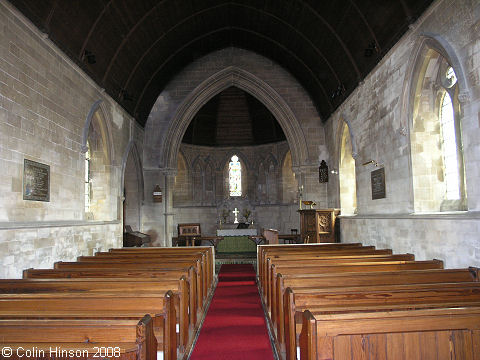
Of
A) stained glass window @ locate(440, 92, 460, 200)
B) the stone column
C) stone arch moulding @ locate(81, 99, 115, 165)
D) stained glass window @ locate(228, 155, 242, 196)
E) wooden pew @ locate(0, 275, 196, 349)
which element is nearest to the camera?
wooden pew @ locate(0, 275, 196, 349)

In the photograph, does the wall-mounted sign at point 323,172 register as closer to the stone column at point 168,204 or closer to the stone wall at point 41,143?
the stone column at point 168,204

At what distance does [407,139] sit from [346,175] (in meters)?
5.34

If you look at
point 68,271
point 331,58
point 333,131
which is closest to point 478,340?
point 68,271

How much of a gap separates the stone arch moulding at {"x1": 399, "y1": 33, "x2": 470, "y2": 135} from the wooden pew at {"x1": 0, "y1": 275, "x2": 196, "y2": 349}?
186 inches

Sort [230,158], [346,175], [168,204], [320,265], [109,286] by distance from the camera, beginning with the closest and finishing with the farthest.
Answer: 1. [109,286]
2. [320,265]
3. [346,175]
4. [168,204]
5. [230,158]

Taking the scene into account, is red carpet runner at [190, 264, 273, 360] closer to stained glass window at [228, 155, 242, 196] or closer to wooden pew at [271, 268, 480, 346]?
wooden pew at [271, 268, 480, 346]

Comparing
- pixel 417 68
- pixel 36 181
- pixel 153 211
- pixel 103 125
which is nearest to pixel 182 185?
pixel 153 211

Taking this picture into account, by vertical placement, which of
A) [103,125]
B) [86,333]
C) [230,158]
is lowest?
[86,333]

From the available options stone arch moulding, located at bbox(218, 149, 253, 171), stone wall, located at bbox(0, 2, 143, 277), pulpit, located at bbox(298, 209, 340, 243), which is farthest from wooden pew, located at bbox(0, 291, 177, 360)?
stone arch moulding, located at bbox(218, 149, 253, 171)

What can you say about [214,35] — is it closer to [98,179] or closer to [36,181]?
[98,179]

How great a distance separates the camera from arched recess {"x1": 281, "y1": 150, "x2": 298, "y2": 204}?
63.8ft

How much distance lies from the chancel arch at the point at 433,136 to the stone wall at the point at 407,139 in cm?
11

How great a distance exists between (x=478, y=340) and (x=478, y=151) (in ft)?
11.9

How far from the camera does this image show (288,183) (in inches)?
774
